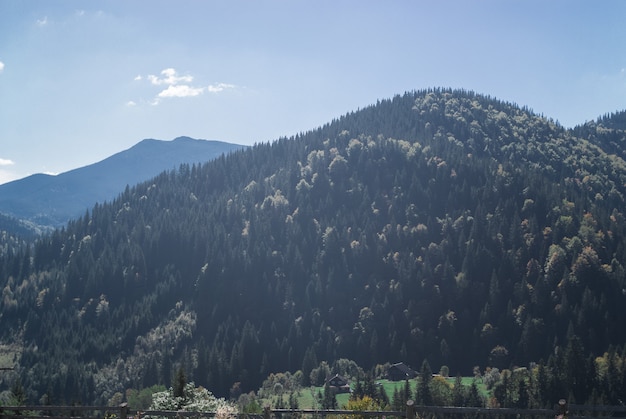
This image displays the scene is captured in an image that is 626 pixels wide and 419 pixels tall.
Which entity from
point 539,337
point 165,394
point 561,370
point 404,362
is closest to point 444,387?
point 561,370

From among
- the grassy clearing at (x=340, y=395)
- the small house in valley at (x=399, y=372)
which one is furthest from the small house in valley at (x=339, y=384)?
the small house in valley at (x=399, y=372)

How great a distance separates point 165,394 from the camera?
5359 cm

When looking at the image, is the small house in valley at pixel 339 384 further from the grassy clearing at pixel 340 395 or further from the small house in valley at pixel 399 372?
the small house in valley at pixel 399 372

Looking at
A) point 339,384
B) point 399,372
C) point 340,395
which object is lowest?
point 340,395

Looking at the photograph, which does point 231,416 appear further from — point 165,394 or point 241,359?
point 241,359

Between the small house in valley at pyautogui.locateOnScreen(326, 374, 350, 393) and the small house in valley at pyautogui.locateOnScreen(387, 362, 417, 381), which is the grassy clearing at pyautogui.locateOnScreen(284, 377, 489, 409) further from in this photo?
the small house in valley at pyautogui.locateOnScreen(387, 362, 417, 381)

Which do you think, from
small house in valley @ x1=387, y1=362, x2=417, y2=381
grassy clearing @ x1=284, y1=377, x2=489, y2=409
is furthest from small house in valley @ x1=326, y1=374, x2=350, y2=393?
small house in valley @ x1=387, y1=362, x2=417, y2=381

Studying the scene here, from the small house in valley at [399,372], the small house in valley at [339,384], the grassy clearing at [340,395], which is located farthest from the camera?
the small house in valley at [399,372]

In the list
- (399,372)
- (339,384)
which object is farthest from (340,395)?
(399,372)

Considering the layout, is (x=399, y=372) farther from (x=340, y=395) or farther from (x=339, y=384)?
(x=340, y=395)

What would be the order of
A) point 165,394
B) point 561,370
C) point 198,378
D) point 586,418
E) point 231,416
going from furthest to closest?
1. point 198,378
2. point 561,370
3. point 165,394
4. point 231,416
5. point 586,418

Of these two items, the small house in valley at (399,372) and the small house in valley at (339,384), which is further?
the small house in valley at (399,372)

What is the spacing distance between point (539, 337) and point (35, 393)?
16599 centimetres

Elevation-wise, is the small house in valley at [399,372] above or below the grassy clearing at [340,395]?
above
